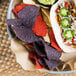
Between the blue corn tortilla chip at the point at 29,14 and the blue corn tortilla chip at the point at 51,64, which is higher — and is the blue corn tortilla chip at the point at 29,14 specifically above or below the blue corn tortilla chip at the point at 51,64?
above

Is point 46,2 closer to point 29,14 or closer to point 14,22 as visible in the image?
point 29,14

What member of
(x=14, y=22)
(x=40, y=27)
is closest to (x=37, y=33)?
(x=40, y=27)

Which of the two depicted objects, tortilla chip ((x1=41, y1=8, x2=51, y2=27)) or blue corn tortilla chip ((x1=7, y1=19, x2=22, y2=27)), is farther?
tortilla chip ((x1=41, y1=8, x2=51, y2=27))

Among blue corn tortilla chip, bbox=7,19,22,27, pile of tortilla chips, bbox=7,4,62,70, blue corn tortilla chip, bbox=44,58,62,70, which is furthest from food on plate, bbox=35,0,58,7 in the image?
blue corn tortilla chip, bbox=44,58,62,70

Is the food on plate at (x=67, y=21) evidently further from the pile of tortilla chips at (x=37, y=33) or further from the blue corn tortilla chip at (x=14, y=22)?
the blue corn tortilla chip at (x=14, y=22)

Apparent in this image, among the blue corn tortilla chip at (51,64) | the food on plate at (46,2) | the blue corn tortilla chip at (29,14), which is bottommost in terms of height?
the blue corn tortilla chip at (51,64)

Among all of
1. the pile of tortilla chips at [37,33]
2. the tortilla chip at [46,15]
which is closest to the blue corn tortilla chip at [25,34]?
the pile of tortilla chips at [37,33]

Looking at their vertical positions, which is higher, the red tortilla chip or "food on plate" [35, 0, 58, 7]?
"food on plate" [35, 0, 58, 7]

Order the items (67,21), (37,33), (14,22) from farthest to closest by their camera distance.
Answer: (67,21), (37,33), (14,22)

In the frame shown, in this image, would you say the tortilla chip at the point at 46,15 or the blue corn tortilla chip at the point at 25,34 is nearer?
the blue corn tortilla chip at the point at 25,34

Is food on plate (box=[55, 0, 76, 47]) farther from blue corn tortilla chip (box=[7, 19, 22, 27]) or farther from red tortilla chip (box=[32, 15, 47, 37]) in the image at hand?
blue corn tortilla chip (box=[7, 19, 22, 27])

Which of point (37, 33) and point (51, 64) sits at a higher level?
point (37, 33)
